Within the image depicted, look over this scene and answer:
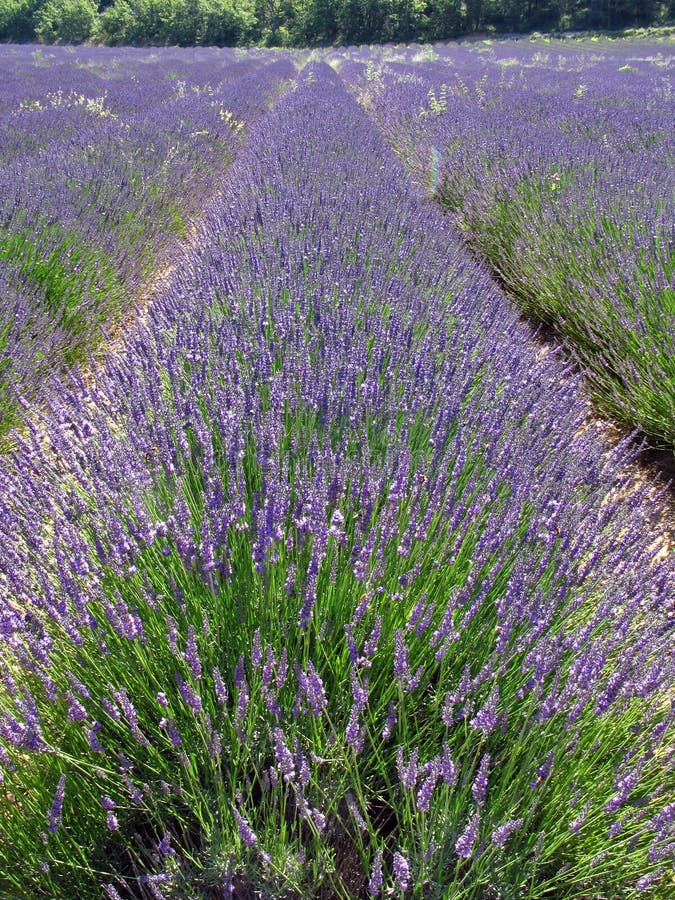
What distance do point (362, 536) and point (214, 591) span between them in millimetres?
416

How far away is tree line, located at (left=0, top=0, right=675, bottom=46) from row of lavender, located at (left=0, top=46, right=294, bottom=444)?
3040 cm

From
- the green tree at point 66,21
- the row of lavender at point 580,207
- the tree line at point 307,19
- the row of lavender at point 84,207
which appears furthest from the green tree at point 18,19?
the row of lavender at point 580,207

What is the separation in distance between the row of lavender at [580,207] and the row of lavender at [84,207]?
2.70m

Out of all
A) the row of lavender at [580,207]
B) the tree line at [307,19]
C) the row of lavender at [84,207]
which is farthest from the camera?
the tree line at [307,19]

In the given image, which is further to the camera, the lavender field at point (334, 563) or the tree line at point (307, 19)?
the tree line at point (307, 19)

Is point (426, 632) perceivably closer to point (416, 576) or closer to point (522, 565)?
point (416, 576)

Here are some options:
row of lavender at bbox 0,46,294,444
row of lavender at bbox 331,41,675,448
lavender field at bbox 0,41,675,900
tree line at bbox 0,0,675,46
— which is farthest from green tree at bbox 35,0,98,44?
lavender field at bbox 0,41,675,900

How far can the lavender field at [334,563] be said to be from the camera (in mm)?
1133

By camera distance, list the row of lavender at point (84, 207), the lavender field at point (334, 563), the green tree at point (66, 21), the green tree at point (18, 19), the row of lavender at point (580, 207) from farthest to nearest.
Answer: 1. the green tree at point (18, 19)
2. the green tree at point (66, 21)
3. the row of lavender at point (84, 207)
4. the row of lavender at point (580, 207)
5. the lavender field at point (334, 563)

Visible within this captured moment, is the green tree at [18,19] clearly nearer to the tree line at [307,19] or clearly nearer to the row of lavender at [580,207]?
the tree line at [307,19]

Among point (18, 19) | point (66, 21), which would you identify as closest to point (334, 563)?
point (66, 21)

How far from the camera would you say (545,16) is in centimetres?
3444

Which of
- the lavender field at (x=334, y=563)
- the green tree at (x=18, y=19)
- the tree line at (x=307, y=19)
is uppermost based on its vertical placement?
the green tree at (x=18, y=19)

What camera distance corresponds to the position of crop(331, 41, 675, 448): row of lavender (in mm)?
3381
